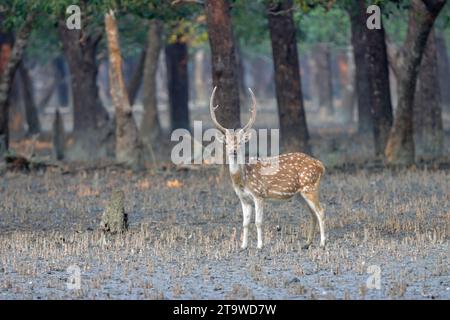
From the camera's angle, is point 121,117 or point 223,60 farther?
point 121,117

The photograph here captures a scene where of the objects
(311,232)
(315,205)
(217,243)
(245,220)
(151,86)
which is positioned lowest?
(217,243)

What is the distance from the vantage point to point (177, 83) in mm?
37625

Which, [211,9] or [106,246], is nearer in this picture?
[106,246]

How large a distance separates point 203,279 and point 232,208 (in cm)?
646

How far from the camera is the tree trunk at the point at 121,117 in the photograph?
25.8 m

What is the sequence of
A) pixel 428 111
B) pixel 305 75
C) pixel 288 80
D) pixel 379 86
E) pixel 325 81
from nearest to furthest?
pixel 379 86 < pixel 288 80 < pixel 428 111 < pixel 325 81 < pixel 305 75

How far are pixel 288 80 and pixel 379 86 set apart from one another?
5.91ft

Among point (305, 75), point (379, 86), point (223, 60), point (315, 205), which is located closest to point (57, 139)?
point (223, 60)

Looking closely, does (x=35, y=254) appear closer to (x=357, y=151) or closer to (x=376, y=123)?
(x=376, y=123)

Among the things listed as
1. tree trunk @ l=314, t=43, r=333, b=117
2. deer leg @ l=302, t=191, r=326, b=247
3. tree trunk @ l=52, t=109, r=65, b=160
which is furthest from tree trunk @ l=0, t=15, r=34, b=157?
tree trunk @ l=314, t=43, r=333, b=117

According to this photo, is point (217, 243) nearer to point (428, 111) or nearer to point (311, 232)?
point (311, 232)

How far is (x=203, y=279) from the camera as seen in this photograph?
42.8ft

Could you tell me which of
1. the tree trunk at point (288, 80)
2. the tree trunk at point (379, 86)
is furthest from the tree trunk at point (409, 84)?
the tree trunk at point (288, 80)
